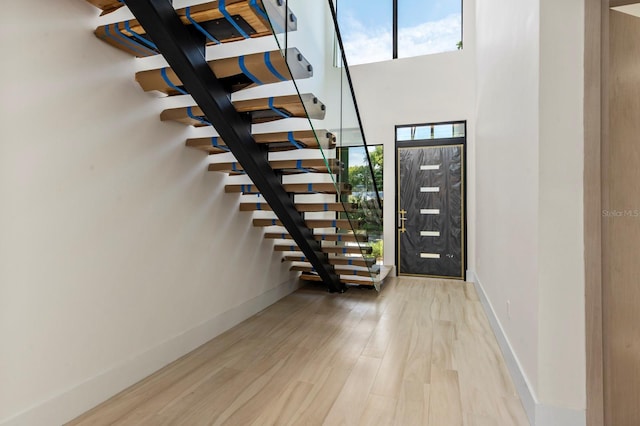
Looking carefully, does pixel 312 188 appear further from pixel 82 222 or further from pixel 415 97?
pixel 415 97

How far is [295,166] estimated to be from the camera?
8.77ft

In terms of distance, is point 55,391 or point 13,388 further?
point 55,391

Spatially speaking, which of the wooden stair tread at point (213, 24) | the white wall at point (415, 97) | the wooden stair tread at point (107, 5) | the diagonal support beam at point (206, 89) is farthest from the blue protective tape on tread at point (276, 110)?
the white wall at point (415, 97)

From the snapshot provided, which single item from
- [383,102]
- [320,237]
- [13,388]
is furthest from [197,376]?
[383,102]

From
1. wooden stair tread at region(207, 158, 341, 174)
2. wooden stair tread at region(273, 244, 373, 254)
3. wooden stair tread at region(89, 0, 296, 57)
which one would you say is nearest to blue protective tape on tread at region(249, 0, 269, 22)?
wooden stair tread at region(89, 0, 296, 57)

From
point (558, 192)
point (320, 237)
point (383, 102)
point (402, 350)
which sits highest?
point (383, 102)

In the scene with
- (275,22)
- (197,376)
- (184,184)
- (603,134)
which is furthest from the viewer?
(184,184)

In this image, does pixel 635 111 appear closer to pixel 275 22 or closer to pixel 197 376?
pixel 275 22

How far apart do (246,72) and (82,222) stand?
1.25 m

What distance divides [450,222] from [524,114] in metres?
3.55

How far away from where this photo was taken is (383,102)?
5.65 meters

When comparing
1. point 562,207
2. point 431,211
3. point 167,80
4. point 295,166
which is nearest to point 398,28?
point 431,211

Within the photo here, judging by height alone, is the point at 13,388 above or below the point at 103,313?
below

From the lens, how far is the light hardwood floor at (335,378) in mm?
1841
